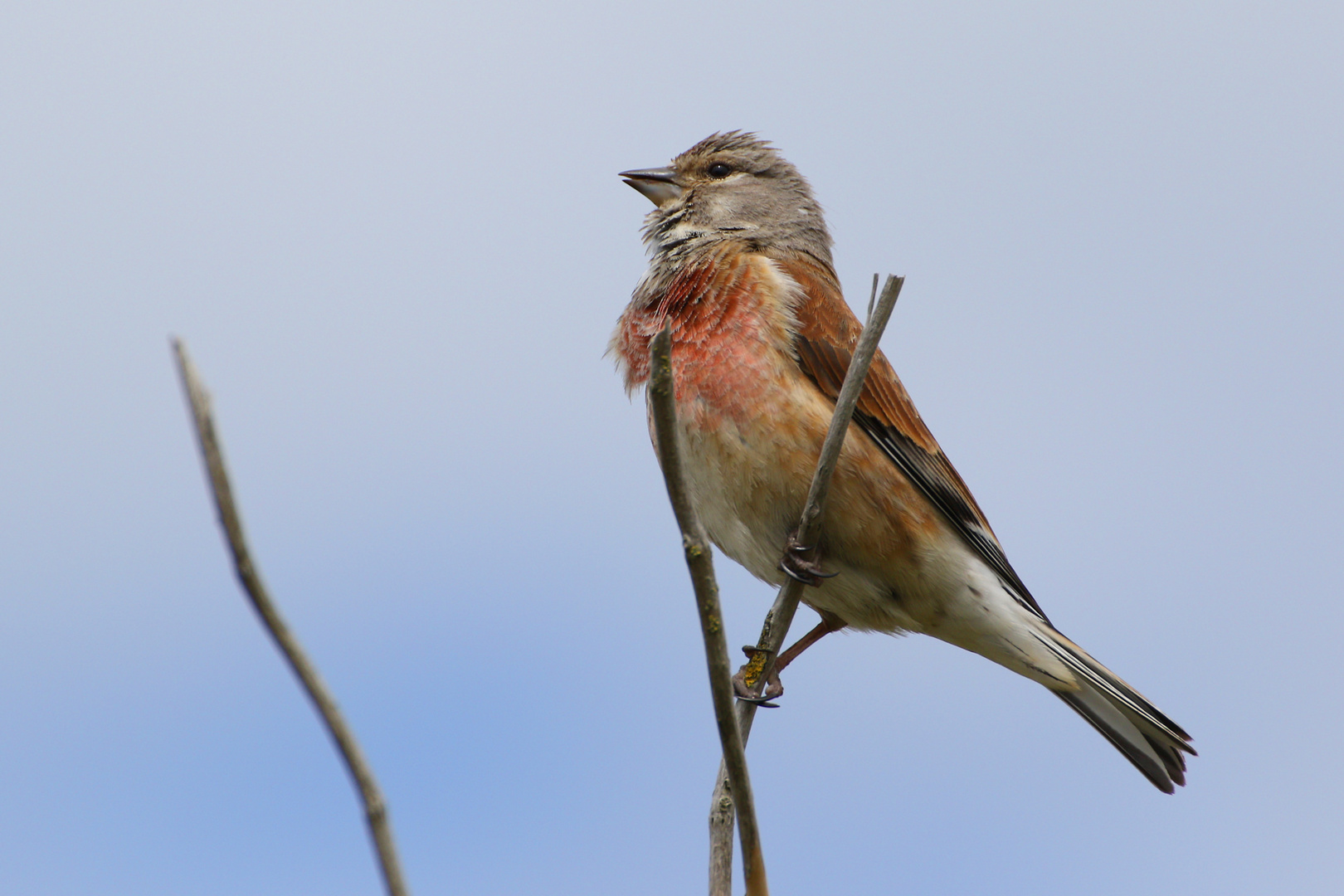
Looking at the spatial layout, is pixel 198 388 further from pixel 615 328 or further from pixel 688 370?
pixel 615 328

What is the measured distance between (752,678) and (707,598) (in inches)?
73.2

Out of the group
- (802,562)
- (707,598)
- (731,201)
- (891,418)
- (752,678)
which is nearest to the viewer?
(707,598)

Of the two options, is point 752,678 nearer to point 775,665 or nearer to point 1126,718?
point 775,665

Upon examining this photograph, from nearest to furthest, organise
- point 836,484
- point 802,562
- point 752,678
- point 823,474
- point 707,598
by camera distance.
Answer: point 707,598 < point 823,474 < point 752,678 < point 802,562 < point 836,484

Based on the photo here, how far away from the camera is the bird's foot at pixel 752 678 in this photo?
3518 millimetres

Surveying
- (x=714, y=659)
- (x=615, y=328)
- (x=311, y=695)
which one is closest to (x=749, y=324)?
(x=615, y=328)

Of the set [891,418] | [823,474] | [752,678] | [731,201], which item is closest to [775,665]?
[752,678]

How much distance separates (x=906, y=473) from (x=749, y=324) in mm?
1024

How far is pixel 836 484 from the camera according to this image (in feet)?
17.0

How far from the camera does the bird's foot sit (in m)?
3.52

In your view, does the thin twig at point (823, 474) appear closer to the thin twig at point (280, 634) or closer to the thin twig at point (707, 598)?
the thin twig at point (707, 598)

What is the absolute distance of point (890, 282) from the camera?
2.85 metres

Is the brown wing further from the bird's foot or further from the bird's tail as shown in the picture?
the bird's foot

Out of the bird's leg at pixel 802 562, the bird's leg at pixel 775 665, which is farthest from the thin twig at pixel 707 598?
the bird's leg at pixel 802 562
